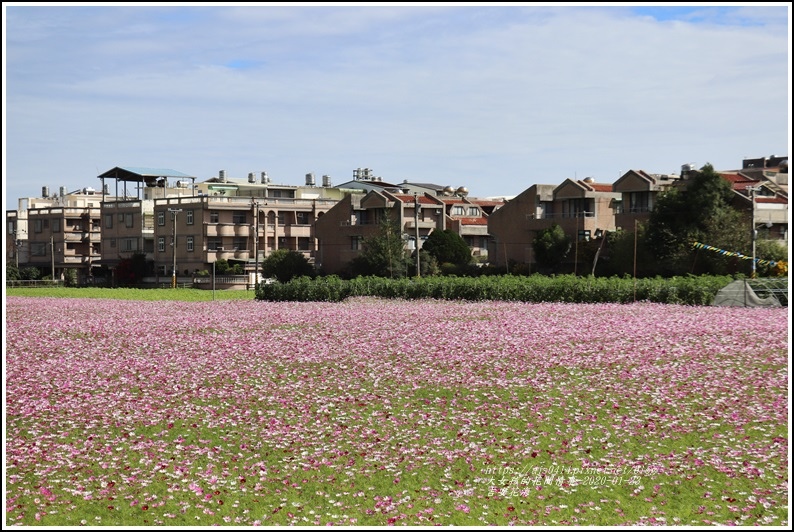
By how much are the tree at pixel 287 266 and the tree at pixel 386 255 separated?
8.97 metres

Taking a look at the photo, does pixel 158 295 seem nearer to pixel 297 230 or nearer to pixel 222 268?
pixel 222 268

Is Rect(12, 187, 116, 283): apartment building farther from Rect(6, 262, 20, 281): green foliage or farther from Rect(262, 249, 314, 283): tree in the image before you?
Rect(262, 249, 314, 283): tree

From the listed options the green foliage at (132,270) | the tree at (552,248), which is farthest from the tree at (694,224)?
the green foliage at (132,270)

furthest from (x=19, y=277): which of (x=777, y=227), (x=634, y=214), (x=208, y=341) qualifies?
(x=208, y=341)

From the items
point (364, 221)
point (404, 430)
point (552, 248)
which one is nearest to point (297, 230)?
point (364, 221)

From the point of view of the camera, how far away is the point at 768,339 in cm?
2725

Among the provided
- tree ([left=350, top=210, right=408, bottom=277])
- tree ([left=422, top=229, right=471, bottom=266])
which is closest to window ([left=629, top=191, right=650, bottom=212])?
tree ([left=422, top=229, right=471, bottom=266])

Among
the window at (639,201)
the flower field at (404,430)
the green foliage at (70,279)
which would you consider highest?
the window at (639,201)

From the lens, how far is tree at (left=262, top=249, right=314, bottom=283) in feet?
302

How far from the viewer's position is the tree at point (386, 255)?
3159 inches

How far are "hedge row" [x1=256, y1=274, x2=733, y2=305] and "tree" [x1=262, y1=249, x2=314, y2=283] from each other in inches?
1194

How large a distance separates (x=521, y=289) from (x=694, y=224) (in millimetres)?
19540

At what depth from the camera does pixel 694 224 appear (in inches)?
2504

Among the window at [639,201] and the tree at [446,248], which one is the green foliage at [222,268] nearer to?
the tree at [446,248]
